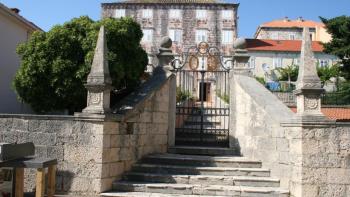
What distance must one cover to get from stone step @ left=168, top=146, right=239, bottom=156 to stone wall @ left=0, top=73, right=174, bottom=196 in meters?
1.87

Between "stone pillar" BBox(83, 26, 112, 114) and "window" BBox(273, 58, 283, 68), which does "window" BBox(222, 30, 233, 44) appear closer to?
"window" BBox(273, 58, 283, 68)

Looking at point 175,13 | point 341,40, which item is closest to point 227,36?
point 175,13

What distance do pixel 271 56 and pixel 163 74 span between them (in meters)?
42.5

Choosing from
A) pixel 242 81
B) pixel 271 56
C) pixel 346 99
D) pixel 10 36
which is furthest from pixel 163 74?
pixel 271 56

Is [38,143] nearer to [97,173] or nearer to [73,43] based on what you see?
[97,173]

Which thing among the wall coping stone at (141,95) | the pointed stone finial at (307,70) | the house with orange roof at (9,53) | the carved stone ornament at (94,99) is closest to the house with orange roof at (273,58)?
the house with orange roof at (9,53)

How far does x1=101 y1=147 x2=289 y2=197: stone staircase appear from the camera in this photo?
314 inches

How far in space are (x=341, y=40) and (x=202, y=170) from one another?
23.7 metres

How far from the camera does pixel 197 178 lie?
8.42 metres

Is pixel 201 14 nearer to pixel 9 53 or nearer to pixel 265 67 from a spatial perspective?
pixel 265 67

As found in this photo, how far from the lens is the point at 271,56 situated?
51.2m

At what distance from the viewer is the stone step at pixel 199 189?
7848 millimetres

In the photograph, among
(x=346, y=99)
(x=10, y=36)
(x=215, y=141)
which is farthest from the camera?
(x=346, y=99)

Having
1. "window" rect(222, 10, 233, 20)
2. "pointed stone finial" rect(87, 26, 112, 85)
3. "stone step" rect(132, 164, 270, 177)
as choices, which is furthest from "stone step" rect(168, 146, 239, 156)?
"window" rect(222, 10, 233, 20)
